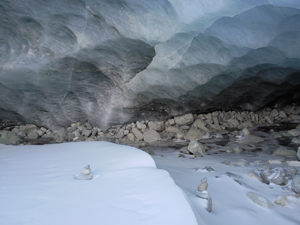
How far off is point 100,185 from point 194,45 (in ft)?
11.1

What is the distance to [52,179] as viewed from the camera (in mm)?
1514

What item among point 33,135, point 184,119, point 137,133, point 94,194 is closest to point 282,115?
point 184,119

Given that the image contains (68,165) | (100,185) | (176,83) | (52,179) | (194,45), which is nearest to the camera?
(100,185)

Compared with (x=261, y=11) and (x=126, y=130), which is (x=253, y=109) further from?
(x=126, y=130)

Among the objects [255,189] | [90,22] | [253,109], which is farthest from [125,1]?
[253,109]

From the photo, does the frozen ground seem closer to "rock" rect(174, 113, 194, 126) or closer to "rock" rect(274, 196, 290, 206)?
"rock" rect(274, 196, 290, 206)

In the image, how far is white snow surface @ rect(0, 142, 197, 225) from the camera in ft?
3.26

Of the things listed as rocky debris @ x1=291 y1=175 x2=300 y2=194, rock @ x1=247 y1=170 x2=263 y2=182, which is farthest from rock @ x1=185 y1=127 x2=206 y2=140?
rocky debris @ x1=291 y1=175 x2=300 y2=194

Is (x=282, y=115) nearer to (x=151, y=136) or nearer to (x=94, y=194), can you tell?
(x=151, y=136)

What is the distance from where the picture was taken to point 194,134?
5227 mm

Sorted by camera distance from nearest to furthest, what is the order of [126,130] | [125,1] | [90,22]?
[125,1]
[90,22]
[126,130]

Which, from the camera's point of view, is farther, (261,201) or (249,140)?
(249,140)

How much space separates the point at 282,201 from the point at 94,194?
145 cm

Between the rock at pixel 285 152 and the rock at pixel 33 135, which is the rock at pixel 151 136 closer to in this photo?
the rock at pixel 285 152
